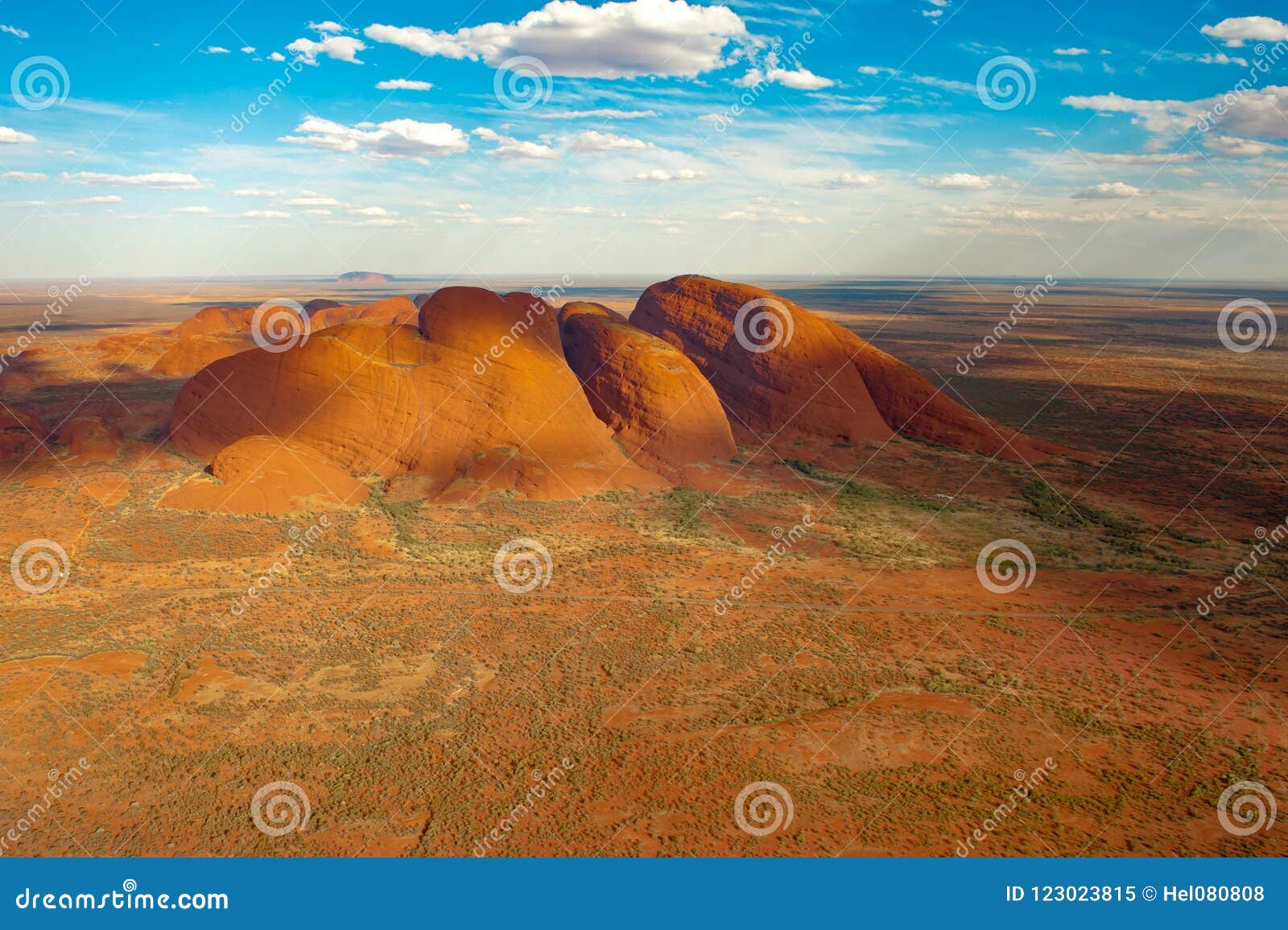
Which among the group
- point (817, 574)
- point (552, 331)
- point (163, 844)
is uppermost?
point (552, 331)

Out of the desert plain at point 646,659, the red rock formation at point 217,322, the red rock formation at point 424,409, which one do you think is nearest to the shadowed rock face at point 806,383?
the desert plain at point 646,659

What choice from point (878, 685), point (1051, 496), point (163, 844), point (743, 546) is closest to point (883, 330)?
point (1051, 496)

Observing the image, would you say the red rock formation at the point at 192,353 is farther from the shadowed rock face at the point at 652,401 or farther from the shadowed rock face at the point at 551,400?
the shadowed rock face at the point at 652,401

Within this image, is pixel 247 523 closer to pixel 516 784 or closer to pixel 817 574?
pixel 516 784

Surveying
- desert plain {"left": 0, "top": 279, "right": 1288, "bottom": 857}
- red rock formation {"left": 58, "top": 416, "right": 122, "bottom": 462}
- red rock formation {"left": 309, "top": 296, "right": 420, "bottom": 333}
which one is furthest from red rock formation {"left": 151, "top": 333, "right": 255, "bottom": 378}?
red rock formation {"left": 58, "top": 416, "right": 122, "bottom": 462}

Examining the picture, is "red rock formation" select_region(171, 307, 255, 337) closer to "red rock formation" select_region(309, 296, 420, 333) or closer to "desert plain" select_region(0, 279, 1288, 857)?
"red rock formation" select_region(309, 296, 420, 333)

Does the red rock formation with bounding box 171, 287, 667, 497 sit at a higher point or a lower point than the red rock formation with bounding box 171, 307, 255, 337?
lower

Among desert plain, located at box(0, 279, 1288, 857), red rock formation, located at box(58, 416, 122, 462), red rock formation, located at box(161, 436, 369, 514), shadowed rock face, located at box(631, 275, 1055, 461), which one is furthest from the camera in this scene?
shadowed rock face, located at box(631, 275, 1055, 461)
